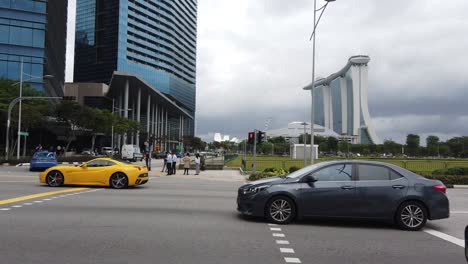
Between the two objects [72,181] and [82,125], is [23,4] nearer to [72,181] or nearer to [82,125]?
[82,125]

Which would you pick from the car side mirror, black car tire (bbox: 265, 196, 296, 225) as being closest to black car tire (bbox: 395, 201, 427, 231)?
the car side mirror

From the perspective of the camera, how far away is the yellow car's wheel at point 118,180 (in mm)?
16734

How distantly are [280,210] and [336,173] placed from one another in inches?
59.6

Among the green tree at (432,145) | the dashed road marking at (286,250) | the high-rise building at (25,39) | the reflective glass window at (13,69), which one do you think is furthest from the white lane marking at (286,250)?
the green tree at (432,145)

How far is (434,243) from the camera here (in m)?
7.94

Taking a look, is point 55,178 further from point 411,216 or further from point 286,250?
point 411,216

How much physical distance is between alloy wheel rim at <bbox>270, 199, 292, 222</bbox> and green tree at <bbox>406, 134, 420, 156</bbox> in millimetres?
132486

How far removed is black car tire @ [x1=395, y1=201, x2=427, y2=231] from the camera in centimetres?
909

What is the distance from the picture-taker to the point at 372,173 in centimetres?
933

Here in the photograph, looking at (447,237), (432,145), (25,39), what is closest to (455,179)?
A: (447,237)

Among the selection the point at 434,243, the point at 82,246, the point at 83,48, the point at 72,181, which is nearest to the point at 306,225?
the point at 434,243

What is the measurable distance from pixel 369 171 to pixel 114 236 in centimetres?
564

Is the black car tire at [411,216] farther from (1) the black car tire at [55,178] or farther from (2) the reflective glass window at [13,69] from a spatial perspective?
(2) the reflective glass window at [13,69]

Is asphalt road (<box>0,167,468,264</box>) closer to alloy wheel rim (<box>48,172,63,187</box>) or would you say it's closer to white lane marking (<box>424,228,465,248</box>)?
white lane marking (<box>424,228,465,248</box>)
